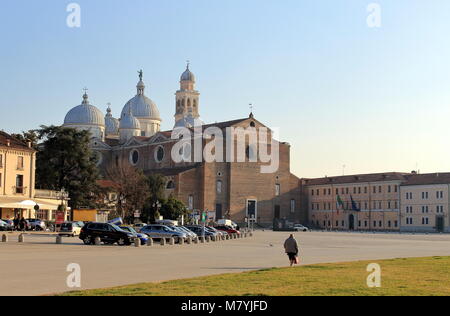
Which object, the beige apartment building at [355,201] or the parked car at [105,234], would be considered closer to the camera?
the parked car at [105,234]

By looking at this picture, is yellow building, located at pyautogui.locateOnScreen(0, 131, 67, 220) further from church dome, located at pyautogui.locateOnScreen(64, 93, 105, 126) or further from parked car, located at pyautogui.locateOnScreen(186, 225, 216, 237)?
church dome, located at pyautogui.locateOnScreen(64, 93, 105, 126)

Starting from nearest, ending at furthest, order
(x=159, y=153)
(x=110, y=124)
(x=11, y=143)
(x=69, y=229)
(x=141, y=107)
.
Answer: (x=69, y=229) → (x=11, y=143) → (x=159, y=153) → (x=141, y=107) → (x=110, y=124)

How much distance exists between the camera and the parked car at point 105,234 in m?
40.4

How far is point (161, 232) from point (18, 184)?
83.1ft

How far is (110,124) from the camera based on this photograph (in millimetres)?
132500

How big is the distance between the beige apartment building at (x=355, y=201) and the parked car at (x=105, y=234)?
2902 inches

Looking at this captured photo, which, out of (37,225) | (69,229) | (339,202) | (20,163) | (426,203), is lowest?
(69,229)

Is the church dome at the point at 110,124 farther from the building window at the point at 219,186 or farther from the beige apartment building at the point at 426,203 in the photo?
the beige apartment building at the point at 426,203

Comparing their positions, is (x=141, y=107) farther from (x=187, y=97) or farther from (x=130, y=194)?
(x=130, y=194)

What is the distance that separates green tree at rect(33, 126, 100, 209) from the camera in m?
75.3

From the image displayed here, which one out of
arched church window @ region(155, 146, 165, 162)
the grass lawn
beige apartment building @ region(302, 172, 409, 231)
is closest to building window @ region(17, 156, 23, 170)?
arched church window @ region(155, 146, 165, 162)

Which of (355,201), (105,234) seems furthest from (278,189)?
(105,234)

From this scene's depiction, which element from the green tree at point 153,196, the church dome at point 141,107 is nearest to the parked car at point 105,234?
the green tree at point 153,196

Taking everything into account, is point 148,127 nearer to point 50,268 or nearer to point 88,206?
point 88,206
